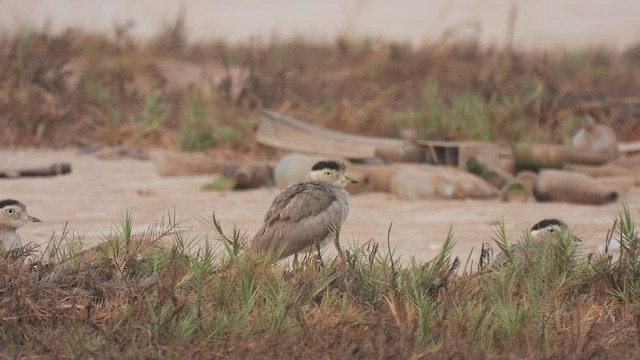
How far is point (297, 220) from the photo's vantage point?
7.13 metres

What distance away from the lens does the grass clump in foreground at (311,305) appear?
5.20 m

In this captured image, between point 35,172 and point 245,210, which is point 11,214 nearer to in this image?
point 245,210

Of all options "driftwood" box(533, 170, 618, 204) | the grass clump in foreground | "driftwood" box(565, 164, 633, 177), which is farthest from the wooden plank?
the grass clump in foreground

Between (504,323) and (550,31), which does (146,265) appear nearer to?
(504,323)

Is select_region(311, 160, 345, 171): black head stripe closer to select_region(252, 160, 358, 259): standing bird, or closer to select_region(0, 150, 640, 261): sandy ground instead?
select_region(252, 160, 358, 259): standing bird

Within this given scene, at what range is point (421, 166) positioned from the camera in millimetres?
11438

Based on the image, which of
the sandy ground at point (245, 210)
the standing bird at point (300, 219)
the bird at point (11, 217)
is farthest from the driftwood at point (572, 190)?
the bird at point (11, 217)

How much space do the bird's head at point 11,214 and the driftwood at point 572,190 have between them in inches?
196

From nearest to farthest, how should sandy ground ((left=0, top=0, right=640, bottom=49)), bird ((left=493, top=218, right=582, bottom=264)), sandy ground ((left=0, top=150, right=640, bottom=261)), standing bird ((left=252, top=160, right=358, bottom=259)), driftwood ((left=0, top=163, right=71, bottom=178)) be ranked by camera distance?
bird ((left=493, top=218, right=582, bottom=264))
standing bird ((left=252, top=160, right=358, bottom=259))
sandy ground ((left=0, top=150, right=640, bottom=261))
driftwood ((left=0, top=163, right=71, bottom=178))
sandy ground ((left=0, top=0, right=640, bottom=49))

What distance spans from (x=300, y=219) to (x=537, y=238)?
4.25 feet

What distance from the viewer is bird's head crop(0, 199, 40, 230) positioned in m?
6.86

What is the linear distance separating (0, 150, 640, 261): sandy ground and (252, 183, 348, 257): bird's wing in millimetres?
755

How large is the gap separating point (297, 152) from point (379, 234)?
3597 millimetres

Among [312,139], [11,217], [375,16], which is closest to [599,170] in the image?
[312,139]
